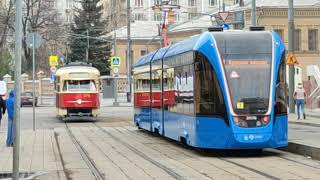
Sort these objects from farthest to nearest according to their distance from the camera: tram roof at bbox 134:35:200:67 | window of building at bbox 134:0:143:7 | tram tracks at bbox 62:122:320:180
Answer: window of building at bbox 134:0:143:7 < tram roof at bbox 134:35:200:67 < tram tracks at bbox 62:122:320:180

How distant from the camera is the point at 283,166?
15.1m

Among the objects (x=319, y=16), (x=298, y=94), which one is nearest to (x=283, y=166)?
(x=298, y=94)

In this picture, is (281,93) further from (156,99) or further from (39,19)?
(39,19)

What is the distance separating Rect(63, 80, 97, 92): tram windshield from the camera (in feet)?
119

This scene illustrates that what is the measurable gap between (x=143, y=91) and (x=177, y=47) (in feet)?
19.8

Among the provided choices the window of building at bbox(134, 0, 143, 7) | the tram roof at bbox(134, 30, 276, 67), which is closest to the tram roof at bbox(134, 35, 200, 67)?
the tram roof at bbox(134, 30, 276, 67)

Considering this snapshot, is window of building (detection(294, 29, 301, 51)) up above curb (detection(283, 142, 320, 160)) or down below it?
above

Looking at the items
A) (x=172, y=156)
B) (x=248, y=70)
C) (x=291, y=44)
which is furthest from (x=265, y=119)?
(x=291, y=44)

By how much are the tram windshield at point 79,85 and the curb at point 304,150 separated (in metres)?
19.0

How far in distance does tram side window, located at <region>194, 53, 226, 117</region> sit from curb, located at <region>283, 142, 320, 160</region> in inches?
97.5

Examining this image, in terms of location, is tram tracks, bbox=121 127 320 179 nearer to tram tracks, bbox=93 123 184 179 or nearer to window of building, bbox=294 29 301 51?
tram tracks, bbox=93 123 184 179

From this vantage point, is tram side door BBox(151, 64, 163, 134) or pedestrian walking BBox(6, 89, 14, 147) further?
tram side door BBox(151, 64, 163, 134)

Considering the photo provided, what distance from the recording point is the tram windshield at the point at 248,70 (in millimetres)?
16688

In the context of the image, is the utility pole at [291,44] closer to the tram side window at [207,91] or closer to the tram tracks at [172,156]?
the tram tracks at [172,156]
